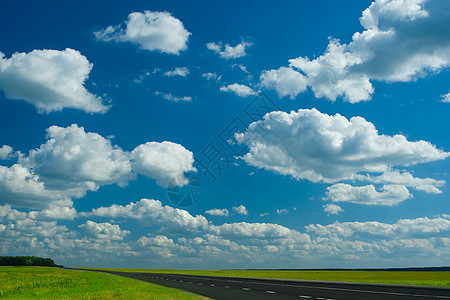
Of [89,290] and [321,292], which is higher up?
[321,292]

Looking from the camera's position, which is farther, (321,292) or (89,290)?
(89,290)

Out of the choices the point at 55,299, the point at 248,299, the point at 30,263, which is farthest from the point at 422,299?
the point at 30,263

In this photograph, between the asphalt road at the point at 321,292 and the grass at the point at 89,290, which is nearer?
Answer: the asphalt road at the point at 321,292

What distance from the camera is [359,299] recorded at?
20516 millimetres

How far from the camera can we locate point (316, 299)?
66.2ft

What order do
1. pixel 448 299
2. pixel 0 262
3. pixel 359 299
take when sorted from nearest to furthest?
pixel 448 299
pixel 359 299
pixel 0 262

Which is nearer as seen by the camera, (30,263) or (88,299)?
(88,299)

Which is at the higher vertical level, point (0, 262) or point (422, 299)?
point (422, 299)

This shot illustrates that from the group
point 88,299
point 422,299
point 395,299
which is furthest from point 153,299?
point 422,299

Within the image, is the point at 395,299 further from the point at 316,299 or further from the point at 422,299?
the point at 316,299

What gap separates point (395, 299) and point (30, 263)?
215990 millimetres

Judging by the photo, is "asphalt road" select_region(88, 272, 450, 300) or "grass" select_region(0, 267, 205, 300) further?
"grass" select_region(0, 267, 205, 300)

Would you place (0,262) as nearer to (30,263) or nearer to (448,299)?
(30,263)

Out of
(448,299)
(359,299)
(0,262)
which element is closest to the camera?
(448,299)
